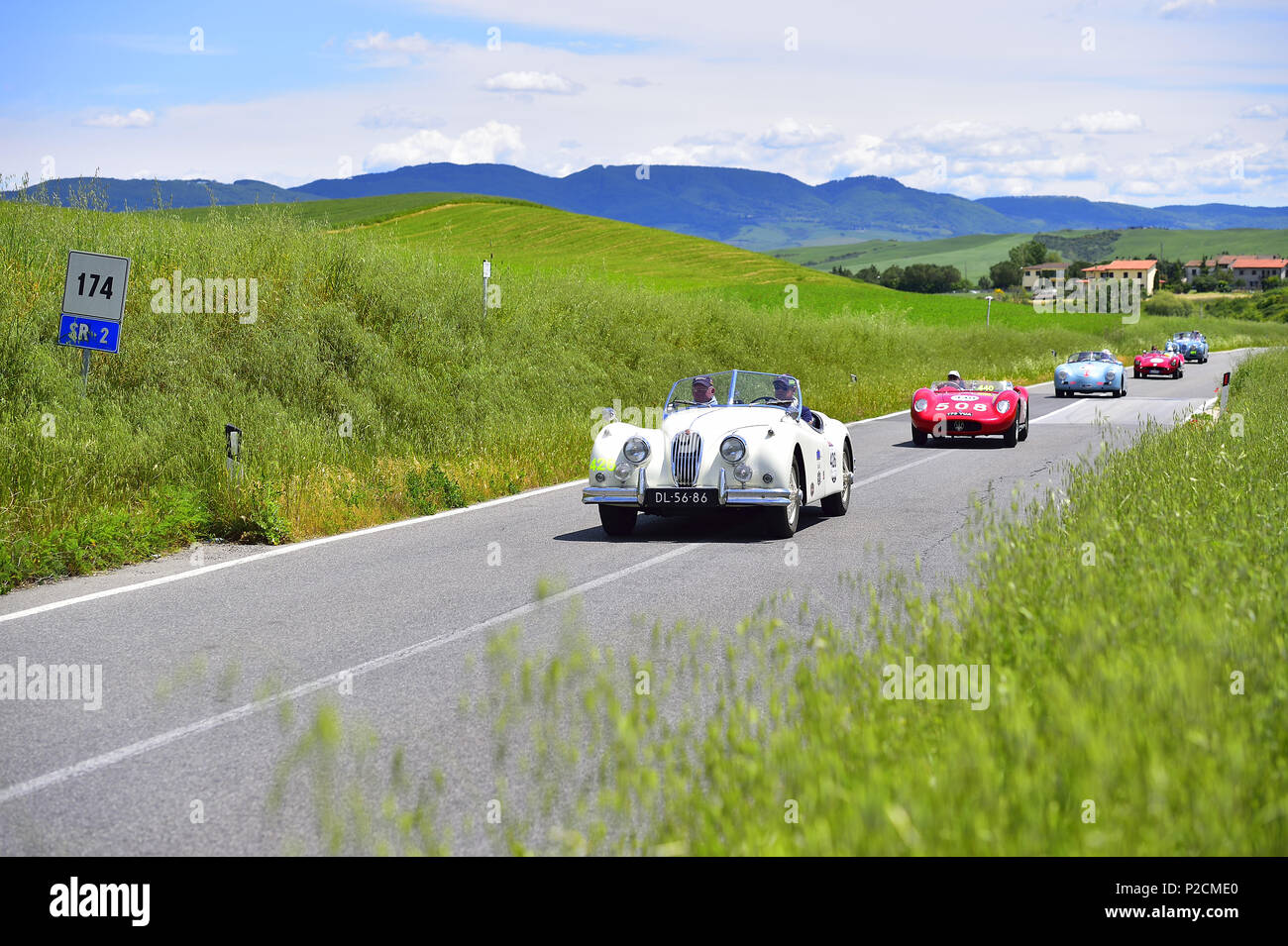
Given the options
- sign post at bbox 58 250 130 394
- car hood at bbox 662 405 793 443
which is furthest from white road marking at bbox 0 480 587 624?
sign post at bbox 58 250 130 394

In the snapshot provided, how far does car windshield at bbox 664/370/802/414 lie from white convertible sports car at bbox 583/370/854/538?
0.34 m

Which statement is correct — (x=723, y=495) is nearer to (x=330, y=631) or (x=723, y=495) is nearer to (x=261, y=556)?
(x=261, y=556)

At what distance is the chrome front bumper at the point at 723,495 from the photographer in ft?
37.0

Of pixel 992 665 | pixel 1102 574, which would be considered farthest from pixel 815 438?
Answer: pixel 992 665

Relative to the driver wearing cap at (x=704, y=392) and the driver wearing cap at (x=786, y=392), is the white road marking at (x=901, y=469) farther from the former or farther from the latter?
the driver wearing cap at (x=704, y=392)

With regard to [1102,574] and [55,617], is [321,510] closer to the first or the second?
[55,617]

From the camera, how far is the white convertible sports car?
11.3 metres

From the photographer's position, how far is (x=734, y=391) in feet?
41.3

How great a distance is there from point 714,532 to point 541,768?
7187 mm

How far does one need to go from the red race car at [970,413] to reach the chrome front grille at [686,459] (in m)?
10.3

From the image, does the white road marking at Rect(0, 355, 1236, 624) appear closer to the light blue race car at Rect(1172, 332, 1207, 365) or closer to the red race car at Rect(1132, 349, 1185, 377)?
the red race car at Rect(1132, 349, 1185, 377)

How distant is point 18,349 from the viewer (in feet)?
48.1

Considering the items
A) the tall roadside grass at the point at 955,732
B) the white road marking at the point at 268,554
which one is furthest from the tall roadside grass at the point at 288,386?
the tall roadside grass at the point at 955,732

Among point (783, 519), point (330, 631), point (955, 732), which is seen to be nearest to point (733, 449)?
point (783, 519)
